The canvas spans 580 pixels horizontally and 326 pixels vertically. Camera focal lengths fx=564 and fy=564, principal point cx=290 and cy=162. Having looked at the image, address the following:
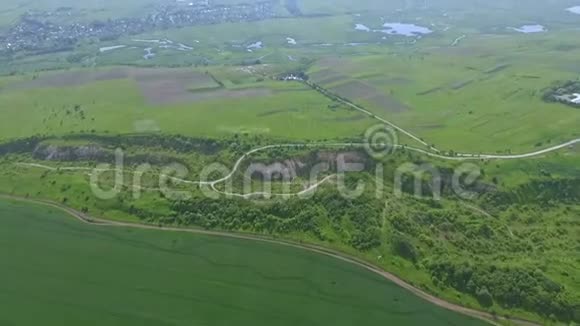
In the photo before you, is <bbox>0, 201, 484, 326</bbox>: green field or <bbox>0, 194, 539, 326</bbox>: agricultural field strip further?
<bbox>0, 194, 539, 326</bbox>: agricultural field strip

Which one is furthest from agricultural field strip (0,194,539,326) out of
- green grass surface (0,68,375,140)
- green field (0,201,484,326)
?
green grass surface (0,68,375,140)

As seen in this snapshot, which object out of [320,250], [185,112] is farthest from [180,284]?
[185,112]

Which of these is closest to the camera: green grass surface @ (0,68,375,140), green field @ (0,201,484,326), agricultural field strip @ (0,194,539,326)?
green field @ (0,201,484,326)

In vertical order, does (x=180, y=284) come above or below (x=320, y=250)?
below

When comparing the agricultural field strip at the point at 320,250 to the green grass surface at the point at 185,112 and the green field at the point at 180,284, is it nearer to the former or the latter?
the green field at the point at 180,284

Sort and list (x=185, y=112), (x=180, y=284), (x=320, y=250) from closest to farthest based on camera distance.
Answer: (x=180, y=284) → (x=320, y=250) → (x=185, y=112)

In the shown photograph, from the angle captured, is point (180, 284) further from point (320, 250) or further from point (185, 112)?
point (185, 112)

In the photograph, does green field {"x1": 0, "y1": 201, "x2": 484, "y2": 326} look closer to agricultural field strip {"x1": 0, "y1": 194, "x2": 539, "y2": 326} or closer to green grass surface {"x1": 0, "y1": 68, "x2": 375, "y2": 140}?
agricultural field strip {"x1": 0, "y1": 194, "x2": 539, "y2": 326}

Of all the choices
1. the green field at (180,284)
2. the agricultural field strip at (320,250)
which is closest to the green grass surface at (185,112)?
the agricultural field strip at (320,250)

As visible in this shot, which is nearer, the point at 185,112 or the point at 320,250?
the point at 320,250

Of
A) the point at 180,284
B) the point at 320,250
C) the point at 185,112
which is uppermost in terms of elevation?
the point at 185,112
